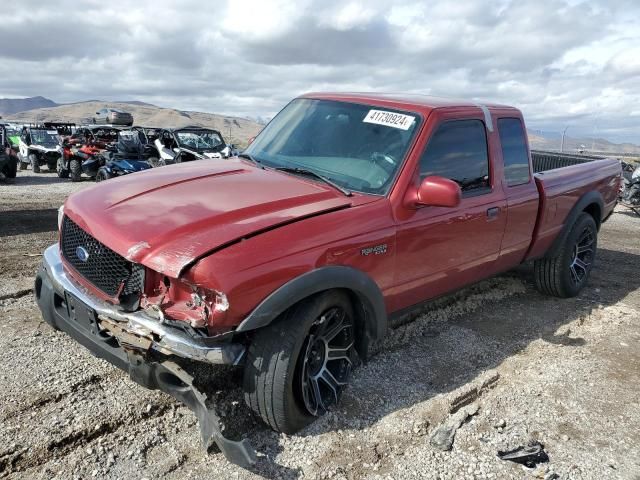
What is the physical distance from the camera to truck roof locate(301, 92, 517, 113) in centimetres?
385

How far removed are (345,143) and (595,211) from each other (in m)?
3.58

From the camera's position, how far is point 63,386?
10.9 feet

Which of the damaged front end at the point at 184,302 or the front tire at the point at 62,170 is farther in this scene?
the front tire at the point at 62,170

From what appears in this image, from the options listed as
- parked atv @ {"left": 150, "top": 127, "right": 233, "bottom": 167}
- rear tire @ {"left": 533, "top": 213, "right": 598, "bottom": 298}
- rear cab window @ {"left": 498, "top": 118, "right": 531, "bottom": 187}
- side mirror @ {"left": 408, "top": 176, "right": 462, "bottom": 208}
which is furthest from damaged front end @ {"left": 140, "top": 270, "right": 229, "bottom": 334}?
parked atv @ {"left": 150, "top": 127, "right": 233, "bottom": 167}

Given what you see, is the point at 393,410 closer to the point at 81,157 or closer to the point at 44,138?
the point at 81,157

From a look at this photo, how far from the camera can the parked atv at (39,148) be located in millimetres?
17750

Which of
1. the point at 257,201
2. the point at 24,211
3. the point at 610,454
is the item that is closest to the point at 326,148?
the point at 257,201

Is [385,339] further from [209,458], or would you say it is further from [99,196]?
[99,196]

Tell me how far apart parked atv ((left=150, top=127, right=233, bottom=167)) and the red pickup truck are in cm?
1137

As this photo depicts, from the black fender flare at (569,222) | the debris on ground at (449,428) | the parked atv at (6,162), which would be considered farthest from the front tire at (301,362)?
the parked atv at (6,162)

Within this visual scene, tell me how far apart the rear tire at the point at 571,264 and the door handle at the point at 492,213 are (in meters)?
1.58

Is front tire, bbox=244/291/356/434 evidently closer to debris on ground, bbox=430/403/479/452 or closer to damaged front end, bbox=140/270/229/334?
damaged front end, bbox=140/270/229/334

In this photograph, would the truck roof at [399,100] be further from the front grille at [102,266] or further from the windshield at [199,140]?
the windshield at [199,140]

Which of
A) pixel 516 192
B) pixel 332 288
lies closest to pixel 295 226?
pixel 332 288
